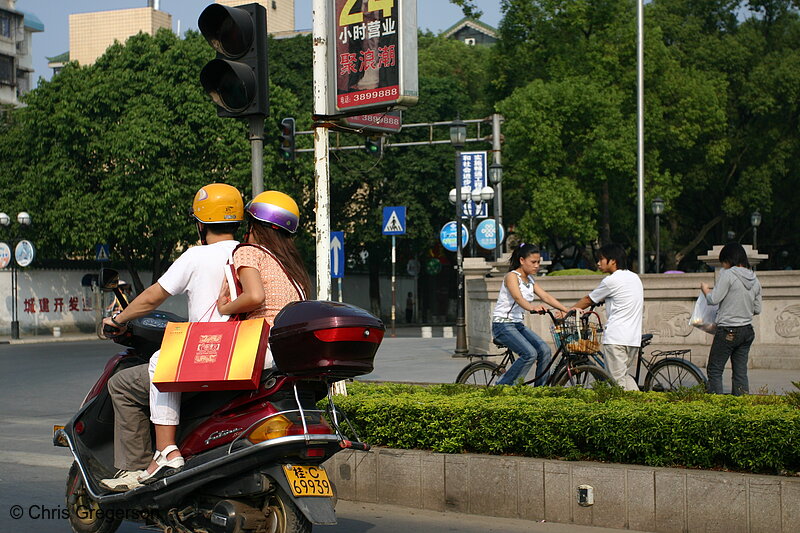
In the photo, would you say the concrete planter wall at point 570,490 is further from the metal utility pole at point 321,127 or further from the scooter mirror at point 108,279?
the scooter mirror at point 108,279

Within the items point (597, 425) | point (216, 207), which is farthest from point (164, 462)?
point (597, 425)

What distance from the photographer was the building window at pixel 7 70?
7703 centimetres

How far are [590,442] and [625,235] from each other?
4419 cm

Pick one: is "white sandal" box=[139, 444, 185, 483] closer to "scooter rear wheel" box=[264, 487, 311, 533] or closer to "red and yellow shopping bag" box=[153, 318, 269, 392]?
"red and yellow shopping bag" box=[153, 318, 269, 392]

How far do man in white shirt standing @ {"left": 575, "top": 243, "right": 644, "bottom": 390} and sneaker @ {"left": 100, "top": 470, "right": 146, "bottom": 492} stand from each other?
514 centimetres

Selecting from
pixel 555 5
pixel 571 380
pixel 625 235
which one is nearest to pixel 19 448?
pixel 571 380

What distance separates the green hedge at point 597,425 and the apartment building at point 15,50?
234 ft

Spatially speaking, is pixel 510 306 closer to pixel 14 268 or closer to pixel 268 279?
pixel 268 279

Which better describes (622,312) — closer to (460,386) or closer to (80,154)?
(460,386)

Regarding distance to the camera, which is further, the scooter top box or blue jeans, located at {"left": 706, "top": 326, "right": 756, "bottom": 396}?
blue jeans, located at {"left": 706, "top": 326, "right": 756, "bottom": 396}

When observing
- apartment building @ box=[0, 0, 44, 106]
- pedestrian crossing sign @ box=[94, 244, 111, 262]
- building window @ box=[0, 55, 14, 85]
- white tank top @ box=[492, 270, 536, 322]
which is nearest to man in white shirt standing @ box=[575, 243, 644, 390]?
white tank top @ box=[492, 270, 536, 322]

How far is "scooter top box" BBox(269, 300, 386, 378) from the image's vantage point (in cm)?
468

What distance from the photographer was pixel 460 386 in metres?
8.33

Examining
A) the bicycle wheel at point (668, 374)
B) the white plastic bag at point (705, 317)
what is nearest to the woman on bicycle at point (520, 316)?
the bicycle wheel at point (668, 374)
